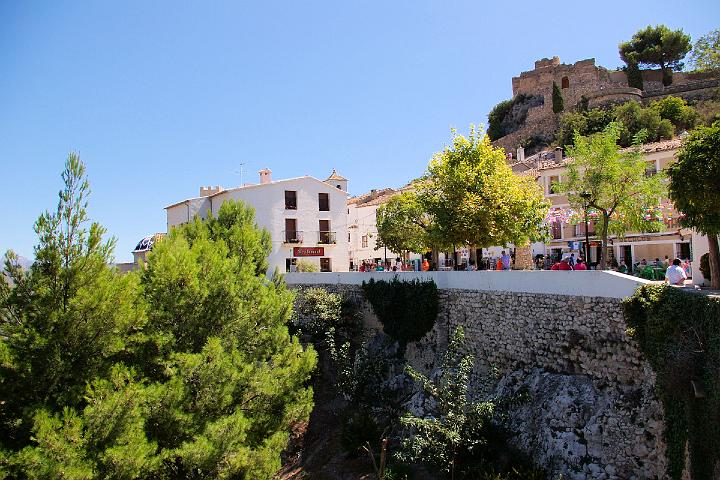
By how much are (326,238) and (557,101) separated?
41.4 m

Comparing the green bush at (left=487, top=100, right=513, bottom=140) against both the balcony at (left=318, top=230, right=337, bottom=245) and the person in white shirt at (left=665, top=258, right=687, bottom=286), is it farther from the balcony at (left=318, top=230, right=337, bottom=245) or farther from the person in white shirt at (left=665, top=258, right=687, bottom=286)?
the person in white shirt at (left=665, top=258, right=687, bottom=286)

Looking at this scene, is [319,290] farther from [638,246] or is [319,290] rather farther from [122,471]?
[638,246]

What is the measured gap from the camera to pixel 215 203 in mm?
37312

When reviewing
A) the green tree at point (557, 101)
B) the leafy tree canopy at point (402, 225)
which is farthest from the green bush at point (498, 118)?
the leafy tree canopy at point (402, 225)

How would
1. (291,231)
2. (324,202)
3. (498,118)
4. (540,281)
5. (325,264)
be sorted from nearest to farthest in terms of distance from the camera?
(540,281) → (291,231) → (325,264) → (324,202) → (498,118)

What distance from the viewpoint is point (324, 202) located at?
3731cm

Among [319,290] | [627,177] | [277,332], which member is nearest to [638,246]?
[627,177]

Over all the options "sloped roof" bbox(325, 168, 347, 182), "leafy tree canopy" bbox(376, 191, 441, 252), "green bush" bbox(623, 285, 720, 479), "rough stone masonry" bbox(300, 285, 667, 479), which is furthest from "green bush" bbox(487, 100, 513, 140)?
"green bush" bbox(623, 285, 720, 479)

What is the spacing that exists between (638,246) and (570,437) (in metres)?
22.6

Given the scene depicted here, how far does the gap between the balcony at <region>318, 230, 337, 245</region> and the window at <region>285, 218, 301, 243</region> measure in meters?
1.49

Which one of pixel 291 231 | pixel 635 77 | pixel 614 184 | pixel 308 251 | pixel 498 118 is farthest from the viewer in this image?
pixel 498 118

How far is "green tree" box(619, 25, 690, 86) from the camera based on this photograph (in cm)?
6577

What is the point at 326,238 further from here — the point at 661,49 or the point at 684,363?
the point at 661,49

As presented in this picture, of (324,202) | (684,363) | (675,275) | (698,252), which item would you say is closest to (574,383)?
(675,275)
